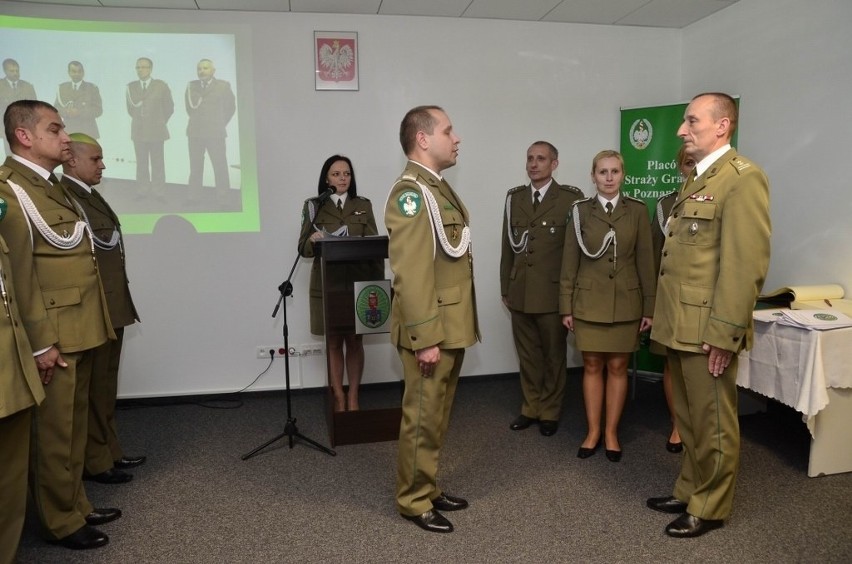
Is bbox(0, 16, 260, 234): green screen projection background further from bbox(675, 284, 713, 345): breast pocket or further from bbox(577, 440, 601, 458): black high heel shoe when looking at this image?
bbox(675, 284, 713, 345): breast pocket

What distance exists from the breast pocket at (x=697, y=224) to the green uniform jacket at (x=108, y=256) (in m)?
2.82

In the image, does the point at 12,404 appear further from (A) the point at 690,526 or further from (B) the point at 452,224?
(A) the point at 690,526

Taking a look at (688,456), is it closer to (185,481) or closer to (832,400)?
(832,400)

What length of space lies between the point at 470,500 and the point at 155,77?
11.8 ft

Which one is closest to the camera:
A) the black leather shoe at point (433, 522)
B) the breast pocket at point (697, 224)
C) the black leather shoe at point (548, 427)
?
the breast pocket at point (697, 224)

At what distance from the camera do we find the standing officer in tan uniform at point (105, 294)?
10.1ft

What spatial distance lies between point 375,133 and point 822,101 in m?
2.95

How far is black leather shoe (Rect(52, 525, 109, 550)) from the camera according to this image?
8.05 ft

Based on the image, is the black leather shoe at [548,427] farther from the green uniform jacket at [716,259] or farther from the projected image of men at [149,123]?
the projected image of men at [149,123]

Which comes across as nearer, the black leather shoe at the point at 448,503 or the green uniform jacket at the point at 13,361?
the green uniform jacket at the point at 13,361

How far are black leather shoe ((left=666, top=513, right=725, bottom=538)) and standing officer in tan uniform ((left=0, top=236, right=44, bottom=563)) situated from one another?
8.11 ft

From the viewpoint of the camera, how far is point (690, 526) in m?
2.46

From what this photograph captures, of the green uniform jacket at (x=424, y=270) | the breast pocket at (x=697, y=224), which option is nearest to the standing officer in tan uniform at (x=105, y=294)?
the green uniform jacket at (x=424, y=270)

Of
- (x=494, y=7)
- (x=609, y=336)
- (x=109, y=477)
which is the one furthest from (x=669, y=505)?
(x=494, y=7)
